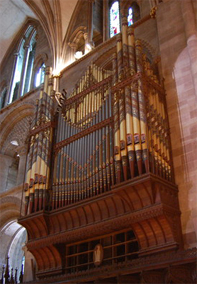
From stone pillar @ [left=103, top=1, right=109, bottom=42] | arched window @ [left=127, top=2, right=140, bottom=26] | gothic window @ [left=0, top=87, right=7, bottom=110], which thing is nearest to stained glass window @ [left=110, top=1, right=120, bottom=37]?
stone pillar @ [left=103, top=1, right=109, bottom=42]

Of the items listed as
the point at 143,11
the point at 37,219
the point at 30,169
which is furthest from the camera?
the point at 143,11

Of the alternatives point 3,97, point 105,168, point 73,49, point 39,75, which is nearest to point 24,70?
point 39,75

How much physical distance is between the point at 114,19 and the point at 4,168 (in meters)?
7.68

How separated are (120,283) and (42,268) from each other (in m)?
3.28

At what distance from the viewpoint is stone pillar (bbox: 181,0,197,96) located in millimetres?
9936

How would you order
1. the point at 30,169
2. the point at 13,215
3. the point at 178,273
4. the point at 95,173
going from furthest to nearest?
1. the point at 13,215
2. the point at 30,169
3. the point at 95,173
4. the point at 178,273

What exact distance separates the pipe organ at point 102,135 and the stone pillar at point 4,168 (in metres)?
4.75

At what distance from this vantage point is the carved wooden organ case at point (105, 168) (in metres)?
8.62

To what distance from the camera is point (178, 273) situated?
7723mm

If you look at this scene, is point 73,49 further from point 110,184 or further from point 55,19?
point 110,184

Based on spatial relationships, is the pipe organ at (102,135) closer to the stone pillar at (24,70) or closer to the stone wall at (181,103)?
the stone wall at (181,103)

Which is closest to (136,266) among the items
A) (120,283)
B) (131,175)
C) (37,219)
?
(120,283)

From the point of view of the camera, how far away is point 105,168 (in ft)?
31.6

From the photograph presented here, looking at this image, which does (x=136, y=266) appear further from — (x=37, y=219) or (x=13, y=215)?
(x=13, y=215)
